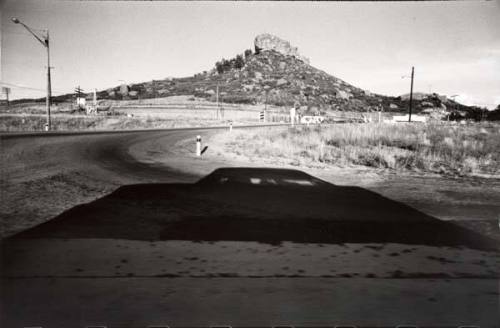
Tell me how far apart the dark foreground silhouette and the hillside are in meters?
87.7

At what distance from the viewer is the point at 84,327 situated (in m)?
2.92

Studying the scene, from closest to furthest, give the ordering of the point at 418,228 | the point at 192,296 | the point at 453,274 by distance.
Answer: the point at 192,296
the point at 453,274
the point at 418,228

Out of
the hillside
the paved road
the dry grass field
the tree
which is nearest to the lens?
the paved road

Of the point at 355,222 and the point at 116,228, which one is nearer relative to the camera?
the point at 116,228

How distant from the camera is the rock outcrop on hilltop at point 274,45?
540 feet

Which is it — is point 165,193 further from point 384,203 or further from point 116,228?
point 384,203

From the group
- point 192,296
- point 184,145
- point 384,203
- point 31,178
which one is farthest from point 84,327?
point 184,145

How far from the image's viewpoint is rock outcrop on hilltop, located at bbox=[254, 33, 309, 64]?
164500mm

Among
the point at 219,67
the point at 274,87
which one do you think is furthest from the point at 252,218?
the point at 219,67

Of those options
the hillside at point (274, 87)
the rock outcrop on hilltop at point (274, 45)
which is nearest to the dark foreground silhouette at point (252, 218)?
the hillside at point (274, 87)

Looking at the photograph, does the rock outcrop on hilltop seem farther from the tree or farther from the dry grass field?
the dry grass field

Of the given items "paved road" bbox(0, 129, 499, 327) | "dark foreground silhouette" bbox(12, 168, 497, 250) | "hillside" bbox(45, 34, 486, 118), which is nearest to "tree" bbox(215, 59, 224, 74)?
"hillside" bbox(45, 34, 486, 118)

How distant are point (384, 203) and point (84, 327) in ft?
20.7

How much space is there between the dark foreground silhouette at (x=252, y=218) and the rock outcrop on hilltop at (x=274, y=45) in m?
162
